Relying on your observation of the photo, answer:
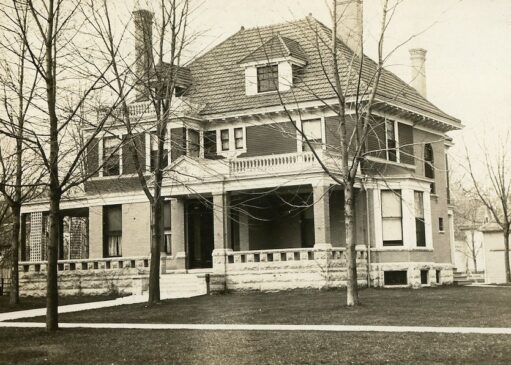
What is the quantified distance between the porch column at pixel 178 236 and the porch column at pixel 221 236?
2.20 metres

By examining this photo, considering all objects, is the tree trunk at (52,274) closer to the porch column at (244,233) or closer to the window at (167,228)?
the porch column at (244,233)

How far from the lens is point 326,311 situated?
18.6 metres

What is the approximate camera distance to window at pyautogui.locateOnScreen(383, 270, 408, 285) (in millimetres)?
30781

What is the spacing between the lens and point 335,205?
3231 centimetres

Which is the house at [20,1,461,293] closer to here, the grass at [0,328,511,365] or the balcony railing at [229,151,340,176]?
the balcony railing at [229,151,340,176]

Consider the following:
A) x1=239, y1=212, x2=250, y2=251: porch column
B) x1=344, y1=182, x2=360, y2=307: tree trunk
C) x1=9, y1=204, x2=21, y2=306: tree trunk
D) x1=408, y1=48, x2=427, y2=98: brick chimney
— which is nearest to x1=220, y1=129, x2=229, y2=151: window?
x1=239, y1=212, x2=250, y2=251: porch column

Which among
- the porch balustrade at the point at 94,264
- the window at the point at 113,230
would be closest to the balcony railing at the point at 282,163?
the porch balustrade at the point at 94,264

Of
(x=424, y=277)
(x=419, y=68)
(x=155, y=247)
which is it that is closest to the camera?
(x=155, y=247)

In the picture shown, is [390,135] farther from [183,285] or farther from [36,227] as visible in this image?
[36,227]

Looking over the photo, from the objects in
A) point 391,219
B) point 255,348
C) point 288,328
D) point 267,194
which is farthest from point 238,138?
point 255,348

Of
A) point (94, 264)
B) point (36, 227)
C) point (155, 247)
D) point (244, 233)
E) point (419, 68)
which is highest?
point (419, 68)

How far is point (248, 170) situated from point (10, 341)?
51.7 feet

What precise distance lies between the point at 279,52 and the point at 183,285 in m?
10.8

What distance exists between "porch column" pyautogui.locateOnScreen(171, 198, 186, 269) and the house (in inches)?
1.8
